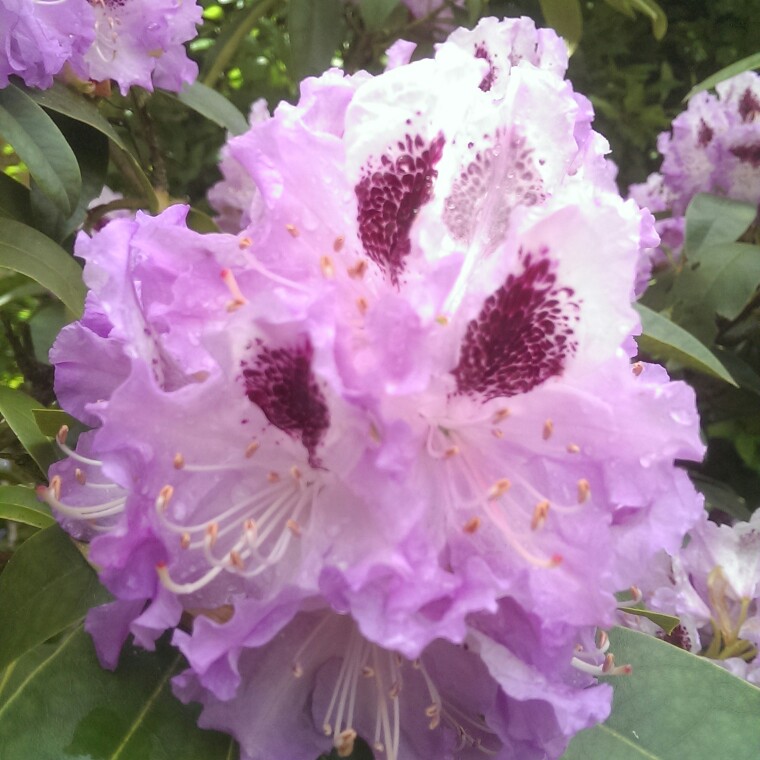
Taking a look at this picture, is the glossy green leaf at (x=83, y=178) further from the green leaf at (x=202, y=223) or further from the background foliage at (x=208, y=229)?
the green leaf at (x=202, y=223)

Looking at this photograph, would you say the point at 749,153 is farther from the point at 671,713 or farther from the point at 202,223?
the point at 671,713

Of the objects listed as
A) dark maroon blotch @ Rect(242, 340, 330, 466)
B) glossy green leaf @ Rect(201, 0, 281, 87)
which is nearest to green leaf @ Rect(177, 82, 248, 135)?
glossy green leaf @ Rect(201, 0, 281, 87)

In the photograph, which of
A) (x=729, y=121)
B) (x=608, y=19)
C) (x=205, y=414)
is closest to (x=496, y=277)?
(x=205, y=414)

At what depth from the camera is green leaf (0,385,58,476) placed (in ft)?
2.18

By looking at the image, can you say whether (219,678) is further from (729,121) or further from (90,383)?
(729,121)

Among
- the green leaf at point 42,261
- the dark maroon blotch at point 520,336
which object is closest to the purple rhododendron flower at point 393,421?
the dark maroon blotch at point 520,336

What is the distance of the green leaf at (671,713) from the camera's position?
2.02 ft

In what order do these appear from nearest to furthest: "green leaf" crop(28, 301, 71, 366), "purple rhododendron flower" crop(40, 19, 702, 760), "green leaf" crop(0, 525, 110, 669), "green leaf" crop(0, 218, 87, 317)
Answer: "purple rhododendron flower" crop(40, 19, 702, 760) < "green leaf" crop(0, 525, 110, 669) < "green leaf" crop(0, 218, 87, 317) < "green leaf" crop(28, 301, 71, 366)

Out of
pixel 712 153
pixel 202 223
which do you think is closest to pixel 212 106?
pixel 202 223

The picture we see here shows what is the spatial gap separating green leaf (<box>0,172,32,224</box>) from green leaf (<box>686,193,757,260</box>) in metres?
1.08

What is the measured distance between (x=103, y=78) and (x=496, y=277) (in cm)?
64

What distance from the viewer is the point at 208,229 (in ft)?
3.68

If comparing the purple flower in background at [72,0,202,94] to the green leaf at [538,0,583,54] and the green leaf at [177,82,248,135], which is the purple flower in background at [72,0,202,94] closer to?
the green leaf at [177,82,248,135]

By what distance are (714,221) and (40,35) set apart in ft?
3.79
